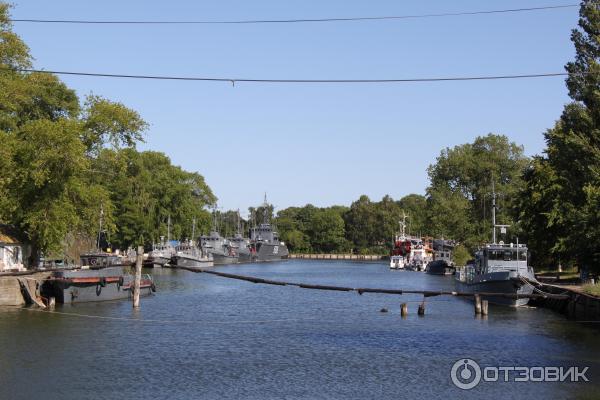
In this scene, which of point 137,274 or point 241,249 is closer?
point 137,274

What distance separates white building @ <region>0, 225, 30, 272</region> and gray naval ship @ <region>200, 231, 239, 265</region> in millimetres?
84500

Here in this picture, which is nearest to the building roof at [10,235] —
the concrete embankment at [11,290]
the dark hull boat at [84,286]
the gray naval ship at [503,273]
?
the dark hull boat at [84,286]

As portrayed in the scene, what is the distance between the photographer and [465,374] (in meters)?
30.8

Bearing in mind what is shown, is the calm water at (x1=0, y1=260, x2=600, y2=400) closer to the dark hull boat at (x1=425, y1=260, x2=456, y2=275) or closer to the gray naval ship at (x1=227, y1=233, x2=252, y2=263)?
the dark hull boat at (x1=425, y1=260, x2=456, y2=275)

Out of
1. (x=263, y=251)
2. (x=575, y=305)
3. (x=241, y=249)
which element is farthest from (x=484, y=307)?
(x=263, y=251)

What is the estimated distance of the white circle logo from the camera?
2898cm

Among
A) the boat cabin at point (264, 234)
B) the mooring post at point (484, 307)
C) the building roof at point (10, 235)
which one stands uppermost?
the boat cabin at point (264, 234)

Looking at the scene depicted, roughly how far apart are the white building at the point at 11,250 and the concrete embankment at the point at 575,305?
38217 mm

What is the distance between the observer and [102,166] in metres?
69.9

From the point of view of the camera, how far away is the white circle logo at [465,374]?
2898cm

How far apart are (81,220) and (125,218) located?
69.8 m

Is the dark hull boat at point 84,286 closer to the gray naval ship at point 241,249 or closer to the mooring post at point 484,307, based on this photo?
the mooring post at point 484,307

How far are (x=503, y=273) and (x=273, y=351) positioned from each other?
25182 millimetres

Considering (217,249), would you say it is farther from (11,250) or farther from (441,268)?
(11,250)
